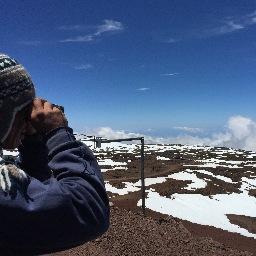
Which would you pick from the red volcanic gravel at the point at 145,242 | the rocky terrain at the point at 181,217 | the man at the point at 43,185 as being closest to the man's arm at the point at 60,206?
the man at the point at 43,185

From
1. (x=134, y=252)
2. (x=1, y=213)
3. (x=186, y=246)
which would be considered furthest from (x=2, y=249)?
(x=186, y=246)

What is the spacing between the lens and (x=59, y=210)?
1.39m

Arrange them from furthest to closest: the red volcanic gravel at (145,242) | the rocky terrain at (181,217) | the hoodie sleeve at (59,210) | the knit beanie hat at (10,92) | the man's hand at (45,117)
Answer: the rocky terrain at (181,217)
the red volcanic gravel at (145,242)
the man's hand at (45,117)
the knit beanie hat at (10,92)
the hoodie sleeve at (59,210)

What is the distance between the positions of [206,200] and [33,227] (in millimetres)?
23744

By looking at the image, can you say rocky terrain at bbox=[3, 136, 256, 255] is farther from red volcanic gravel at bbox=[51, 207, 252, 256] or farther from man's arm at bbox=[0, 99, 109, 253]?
man's arm at bbox=[0, 99, 109, 253]

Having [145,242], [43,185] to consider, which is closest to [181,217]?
[145,242]

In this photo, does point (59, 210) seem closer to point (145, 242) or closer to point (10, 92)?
point (10, 92)

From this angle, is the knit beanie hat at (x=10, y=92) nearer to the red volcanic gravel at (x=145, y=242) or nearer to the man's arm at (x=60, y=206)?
the man's arm at (x=60, y=206)

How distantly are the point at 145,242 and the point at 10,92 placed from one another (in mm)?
11603

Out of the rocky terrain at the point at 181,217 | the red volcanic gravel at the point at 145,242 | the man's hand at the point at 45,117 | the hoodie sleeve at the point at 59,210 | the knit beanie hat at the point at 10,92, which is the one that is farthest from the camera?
the rocky terrain at the point at 181,217

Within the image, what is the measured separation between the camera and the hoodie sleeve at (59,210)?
135 cm

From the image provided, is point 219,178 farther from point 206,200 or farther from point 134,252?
point 134,252

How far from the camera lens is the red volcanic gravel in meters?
11.8

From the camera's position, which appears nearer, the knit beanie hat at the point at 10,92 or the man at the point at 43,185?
the man at the point at 43,185
